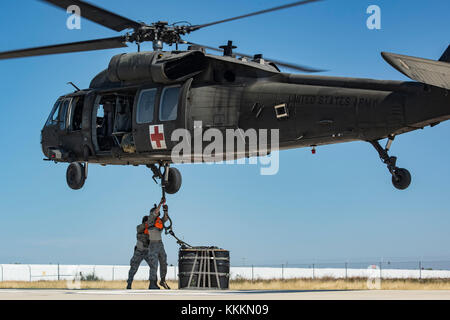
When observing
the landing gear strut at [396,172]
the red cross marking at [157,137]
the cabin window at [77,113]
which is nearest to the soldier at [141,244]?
the red cross marking at [157,137]

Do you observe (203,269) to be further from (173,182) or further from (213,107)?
(173,182)

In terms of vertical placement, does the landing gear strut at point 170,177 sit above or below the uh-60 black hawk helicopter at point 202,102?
below

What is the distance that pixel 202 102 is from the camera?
17547mm

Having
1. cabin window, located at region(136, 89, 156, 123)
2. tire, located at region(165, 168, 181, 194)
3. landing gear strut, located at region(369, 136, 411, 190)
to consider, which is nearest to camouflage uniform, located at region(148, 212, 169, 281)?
cabin window, located at region(136, 89, 156, 123)

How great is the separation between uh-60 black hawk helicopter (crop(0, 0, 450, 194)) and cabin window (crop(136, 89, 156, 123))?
0.03 m

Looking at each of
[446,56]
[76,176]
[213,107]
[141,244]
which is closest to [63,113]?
[76,176]

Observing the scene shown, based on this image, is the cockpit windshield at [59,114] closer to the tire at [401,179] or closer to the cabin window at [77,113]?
the cabin window at [77,113]

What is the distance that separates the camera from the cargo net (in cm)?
1711

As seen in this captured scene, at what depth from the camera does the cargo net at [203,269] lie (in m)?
17.1

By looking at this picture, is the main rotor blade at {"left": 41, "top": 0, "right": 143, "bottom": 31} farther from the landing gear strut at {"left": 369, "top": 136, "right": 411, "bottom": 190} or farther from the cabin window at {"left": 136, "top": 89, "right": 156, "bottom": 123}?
the landing gear strut at {"left": 369, "top": 136, "right": 411, "bottom": 190}

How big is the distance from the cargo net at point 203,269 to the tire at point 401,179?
5072 mm

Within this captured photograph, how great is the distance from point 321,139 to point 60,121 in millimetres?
8837

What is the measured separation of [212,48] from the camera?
64.5 feet
